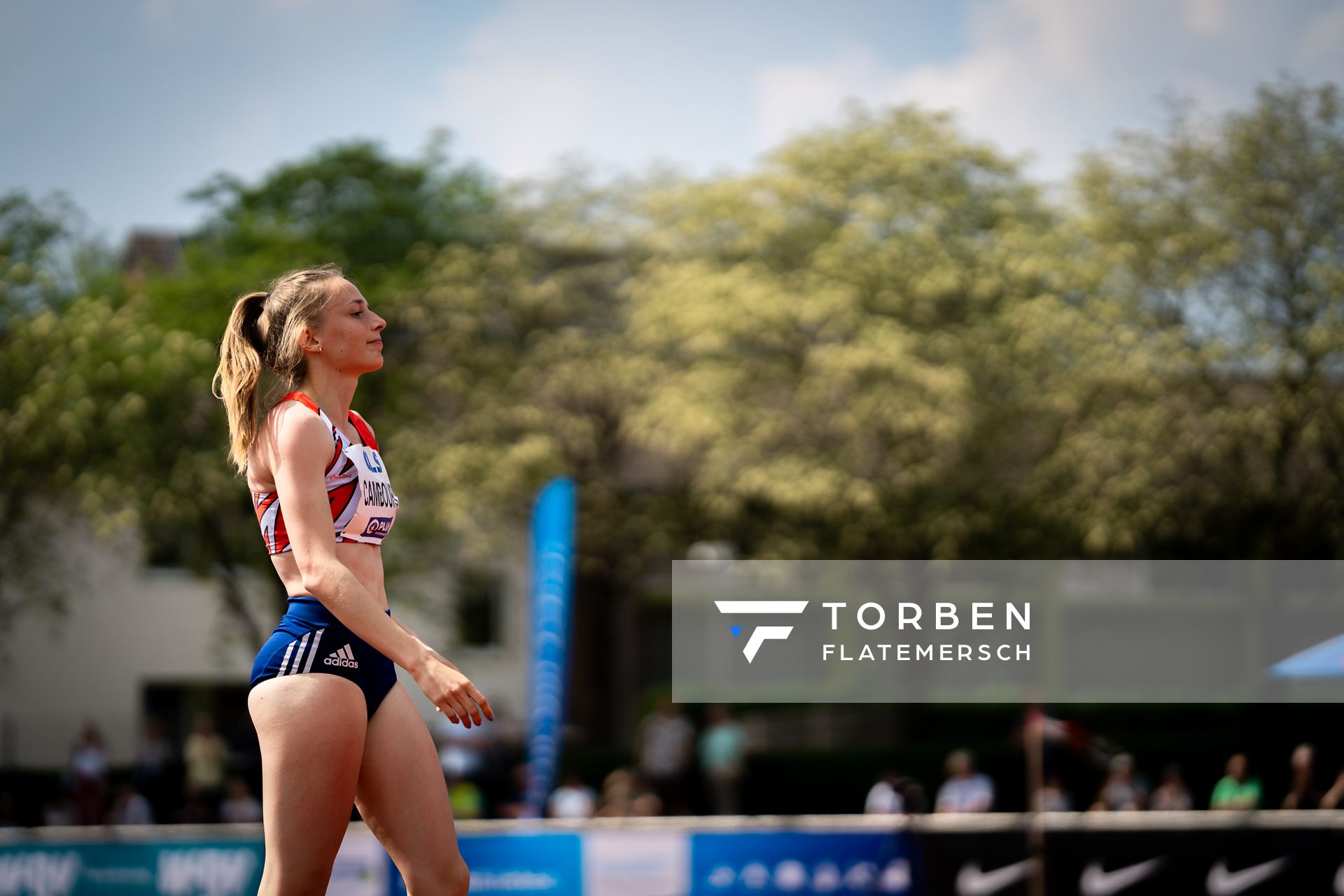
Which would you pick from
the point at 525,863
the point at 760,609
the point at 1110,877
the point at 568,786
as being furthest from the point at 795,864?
the point at 760,609

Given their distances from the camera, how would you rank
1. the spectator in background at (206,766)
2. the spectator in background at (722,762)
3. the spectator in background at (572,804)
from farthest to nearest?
1. the spectator in background at (722,762)
2. the spectator in background at (206,766)
3. the spectator in background at (572,804)

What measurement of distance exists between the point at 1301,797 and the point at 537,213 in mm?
17670

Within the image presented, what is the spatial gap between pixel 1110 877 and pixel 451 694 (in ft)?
25.8

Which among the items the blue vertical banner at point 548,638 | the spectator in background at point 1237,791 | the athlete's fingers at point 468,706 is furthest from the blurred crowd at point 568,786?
the athlete's fingers at point 468,706

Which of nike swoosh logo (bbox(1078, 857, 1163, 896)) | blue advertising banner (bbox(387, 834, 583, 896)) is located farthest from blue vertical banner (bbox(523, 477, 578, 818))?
nike swoosh logo (bbox(1078, 857, 1163, 896))

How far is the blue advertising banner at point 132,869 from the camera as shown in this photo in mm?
9805

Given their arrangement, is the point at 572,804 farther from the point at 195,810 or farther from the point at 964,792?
the point at 195,810

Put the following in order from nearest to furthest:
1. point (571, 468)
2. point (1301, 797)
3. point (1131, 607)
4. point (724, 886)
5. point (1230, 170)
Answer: point (724, 886), point (1301, 797), point (1230, 170), point (571, 468), point (1131, 607)

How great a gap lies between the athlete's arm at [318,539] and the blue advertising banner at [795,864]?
22.5 ft

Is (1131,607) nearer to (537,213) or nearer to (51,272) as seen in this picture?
(537,213)

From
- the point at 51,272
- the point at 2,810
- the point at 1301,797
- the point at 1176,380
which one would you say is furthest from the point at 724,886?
the point at 51,272

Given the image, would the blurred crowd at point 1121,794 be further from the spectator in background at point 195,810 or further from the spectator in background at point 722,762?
the spectator in background at point 195,810

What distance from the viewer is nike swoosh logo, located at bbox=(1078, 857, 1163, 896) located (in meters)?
9.92

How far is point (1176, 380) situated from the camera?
22.9 m
